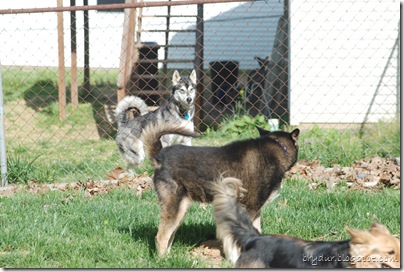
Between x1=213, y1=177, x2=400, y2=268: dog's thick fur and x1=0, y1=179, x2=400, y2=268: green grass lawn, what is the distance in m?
0.75

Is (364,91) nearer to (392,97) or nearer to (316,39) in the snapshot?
(392,97)

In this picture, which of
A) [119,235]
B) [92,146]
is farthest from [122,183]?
[92,146]

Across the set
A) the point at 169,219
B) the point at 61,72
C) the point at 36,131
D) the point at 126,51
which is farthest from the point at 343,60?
the point at 169,219

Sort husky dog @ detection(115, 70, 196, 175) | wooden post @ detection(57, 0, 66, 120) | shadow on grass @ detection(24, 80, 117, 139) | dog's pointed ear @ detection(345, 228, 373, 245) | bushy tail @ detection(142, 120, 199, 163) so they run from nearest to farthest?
dog's pointed ear @ detection(345, 228, 373, 245) → bushy tail @ detection(142, 120, 199, 163) → husky dog @ detection(115, 70, 196, 175) → wooden post @ detection(57, 0, 66, 120) → shadow on grass @ detection(24, 80, 117, 139)

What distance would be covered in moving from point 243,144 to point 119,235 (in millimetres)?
1240

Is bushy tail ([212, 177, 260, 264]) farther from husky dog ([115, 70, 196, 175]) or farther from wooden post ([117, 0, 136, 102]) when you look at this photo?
wooden post ([117, 0, 136, 102])

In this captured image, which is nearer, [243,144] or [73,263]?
[73,263]

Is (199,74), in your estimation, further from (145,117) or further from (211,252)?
(211,252)

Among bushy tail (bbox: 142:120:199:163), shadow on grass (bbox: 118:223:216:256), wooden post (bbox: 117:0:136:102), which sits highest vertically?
wooden post (bbox: 117:0:136:102)

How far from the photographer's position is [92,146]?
1060cm

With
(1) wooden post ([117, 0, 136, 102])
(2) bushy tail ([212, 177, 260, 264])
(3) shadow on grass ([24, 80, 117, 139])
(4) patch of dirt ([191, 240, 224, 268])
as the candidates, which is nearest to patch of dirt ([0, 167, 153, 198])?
(4) patch of dirt ([191, 240, 224, 268])

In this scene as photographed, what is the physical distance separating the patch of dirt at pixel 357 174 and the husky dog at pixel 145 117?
1.98m

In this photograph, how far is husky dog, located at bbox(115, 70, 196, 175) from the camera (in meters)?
8.67

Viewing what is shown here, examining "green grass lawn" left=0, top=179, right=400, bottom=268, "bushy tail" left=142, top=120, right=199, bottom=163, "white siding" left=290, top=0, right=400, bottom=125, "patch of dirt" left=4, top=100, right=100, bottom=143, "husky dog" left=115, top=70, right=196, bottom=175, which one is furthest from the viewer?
"patch of dirt" left=4, top=100, right=100, bottom=143
